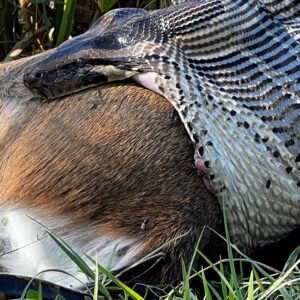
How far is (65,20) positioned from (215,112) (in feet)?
5.70

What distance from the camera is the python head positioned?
2.40 metres

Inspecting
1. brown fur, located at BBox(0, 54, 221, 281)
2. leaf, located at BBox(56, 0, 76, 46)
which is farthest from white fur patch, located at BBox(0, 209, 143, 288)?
leaf, located at BBox(56, 0, 76, 46)

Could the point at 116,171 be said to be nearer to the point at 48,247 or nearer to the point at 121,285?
the point at 48,247

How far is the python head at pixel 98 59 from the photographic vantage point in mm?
2400

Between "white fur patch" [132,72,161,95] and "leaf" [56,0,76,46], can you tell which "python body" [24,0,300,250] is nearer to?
"white fur patch" [132,72,161,95]

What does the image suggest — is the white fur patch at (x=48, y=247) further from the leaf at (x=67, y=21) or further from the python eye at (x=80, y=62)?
the leaf at (x=67, y=21)

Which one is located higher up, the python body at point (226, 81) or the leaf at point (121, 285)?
the python body at point (226, 81)

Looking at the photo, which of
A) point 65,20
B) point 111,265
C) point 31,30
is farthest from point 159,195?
point 31,30

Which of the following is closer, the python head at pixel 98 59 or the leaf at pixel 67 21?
the python head at pixel 98 59

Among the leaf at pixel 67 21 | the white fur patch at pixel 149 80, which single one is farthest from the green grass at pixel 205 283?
the leaf at pixel 67 21

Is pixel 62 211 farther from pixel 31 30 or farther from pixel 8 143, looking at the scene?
pixel 31 30

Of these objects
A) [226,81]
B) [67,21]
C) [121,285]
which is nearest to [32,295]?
[121,285]

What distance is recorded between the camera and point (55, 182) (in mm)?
2266

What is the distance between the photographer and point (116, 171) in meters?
2.27
